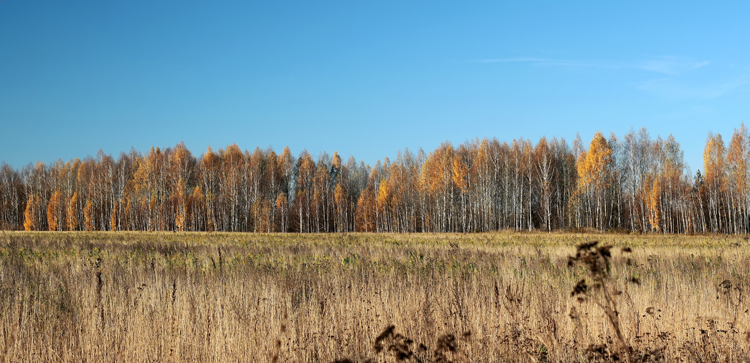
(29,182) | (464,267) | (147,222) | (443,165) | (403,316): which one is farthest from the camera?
(29,182)

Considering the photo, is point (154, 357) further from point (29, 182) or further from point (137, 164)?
point (29, 182)

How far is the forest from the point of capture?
40.2 meters

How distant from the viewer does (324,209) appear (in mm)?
51812

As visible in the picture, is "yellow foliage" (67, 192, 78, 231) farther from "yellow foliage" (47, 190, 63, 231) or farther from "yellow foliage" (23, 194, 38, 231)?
"yellow foliage" (23, 194, 38, 231)

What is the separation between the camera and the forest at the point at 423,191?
132 ft

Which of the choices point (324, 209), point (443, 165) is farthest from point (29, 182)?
point (443, 165)

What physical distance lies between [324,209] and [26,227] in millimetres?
37043

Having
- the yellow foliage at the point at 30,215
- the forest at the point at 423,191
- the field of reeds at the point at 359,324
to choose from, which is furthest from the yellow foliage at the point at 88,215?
the field of reeds at the point at 359,324

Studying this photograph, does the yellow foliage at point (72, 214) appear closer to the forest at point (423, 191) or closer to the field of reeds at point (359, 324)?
the forest at point (423, 191)

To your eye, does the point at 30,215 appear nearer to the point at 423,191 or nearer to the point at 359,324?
the point at 423,191

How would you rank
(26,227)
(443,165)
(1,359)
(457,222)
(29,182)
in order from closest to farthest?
1. (1,359)
2. (443,165)
3. (457,222)
4. (26,227)
5. (29,182)

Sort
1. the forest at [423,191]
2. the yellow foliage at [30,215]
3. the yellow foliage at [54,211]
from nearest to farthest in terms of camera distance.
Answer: the forest at [423,191], the yellow foliage at [54,211], the yellow foliage at [30,215]

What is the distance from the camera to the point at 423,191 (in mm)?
46031

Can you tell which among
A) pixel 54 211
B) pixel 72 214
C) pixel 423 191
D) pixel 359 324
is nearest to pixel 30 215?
pixel 54 211
